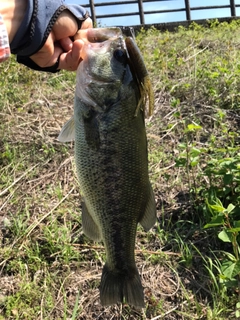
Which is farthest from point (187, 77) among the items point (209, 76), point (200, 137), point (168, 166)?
point (168, 166)

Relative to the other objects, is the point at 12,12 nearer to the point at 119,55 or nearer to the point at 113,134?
the point at 119,55

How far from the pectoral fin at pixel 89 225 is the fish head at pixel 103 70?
519 millimetres

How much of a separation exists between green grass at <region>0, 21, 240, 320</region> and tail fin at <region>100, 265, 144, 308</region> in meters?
0.29

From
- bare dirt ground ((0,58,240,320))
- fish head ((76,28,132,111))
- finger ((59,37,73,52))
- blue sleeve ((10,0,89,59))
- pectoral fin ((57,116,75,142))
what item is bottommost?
bare dirt ground ((0,58,240,320))

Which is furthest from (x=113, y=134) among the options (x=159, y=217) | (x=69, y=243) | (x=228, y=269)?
(x=159, y=217)

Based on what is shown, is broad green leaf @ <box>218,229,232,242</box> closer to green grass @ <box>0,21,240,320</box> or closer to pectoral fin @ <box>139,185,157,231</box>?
green grass @ <box>0,21,240,320</box>

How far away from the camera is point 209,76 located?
5.11 meters

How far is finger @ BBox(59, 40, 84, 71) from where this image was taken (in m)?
2.09

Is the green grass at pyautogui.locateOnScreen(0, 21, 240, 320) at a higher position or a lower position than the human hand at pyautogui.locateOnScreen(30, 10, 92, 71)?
lower

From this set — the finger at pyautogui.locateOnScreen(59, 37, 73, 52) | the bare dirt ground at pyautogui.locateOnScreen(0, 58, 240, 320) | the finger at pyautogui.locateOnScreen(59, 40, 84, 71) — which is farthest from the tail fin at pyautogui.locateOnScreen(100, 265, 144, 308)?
the finger at pyautogui.locateOnScreen(59, 37, 73, 52)

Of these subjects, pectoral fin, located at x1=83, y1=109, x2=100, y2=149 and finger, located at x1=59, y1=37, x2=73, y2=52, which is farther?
finger, located at x1=59, y1=37, x2=73, y2=52

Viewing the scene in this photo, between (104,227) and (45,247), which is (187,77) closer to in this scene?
(45,247)

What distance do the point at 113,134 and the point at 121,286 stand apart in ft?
2.56

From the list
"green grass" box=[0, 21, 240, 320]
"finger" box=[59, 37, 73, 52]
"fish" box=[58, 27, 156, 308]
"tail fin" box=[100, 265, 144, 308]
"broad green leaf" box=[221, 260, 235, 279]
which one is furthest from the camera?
"green grass" box=[0, 21, 240, 320]
